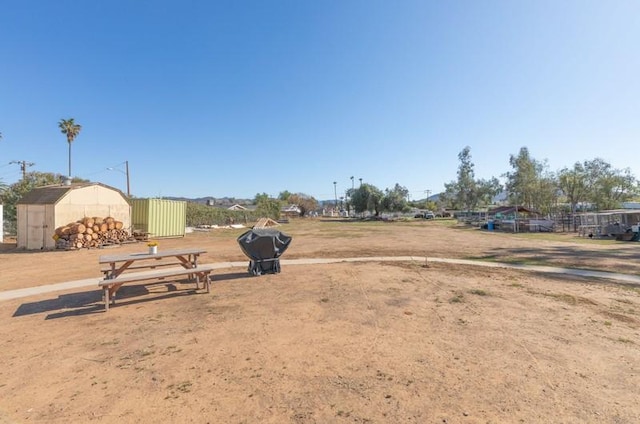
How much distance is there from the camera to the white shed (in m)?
15.9

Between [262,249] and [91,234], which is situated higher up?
[91,234]

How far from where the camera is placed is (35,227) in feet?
52.3

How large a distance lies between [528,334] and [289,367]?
3.78m

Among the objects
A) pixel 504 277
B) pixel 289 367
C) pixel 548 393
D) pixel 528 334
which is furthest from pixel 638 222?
pixel 289 367

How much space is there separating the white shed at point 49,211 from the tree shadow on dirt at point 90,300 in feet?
39.6

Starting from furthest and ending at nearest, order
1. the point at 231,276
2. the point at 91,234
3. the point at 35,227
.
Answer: the point at 91,234, the point at 35,227, the point at 231,276

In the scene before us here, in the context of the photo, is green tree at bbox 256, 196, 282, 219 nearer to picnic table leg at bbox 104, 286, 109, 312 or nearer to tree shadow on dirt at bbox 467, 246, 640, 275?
tree shadow on dirt at bbox 467, 246, 640, 275

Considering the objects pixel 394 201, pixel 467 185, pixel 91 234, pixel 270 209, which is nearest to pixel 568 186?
pixel 467 185

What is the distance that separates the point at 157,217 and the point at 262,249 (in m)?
17.7

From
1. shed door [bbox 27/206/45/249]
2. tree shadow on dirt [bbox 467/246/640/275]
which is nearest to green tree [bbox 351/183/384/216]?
tree shadow on dirt [bbox 467/246/640/275]

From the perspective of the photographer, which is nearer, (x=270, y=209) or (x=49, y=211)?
(x=49, y=211)

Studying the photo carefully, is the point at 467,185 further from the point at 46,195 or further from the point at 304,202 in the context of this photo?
the point at 46,195

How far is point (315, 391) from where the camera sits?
3217 millimetres

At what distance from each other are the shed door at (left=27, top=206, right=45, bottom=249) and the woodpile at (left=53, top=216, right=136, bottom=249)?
38.8 inches
